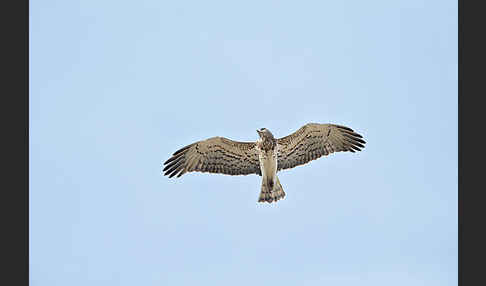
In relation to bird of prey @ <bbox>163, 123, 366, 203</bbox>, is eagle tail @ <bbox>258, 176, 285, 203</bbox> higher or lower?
lower

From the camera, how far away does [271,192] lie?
1606cm

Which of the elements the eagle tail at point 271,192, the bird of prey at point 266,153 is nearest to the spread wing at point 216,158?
the bird of prey at point 266,153

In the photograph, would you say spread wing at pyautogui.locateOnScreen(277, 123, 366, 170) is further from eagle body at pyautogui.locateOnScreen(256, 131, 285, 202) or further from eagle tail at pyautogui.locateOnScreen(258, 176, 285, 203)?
eagle tail at pyautogui.locateOnScreen(258, 176, 285, 203)

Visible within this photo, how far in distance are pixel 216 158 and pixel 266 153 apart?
4.38 ft

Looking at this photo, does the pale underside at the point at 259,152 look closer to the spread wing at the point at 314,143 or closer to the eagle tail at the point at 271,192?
the spread wing at the point at 314,143

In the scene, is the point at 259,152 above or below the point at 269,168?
above

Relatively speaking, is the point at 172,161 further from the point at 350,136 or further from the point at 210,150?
the point at 350,136

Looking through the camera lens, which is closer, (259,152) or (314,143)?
(259,152)

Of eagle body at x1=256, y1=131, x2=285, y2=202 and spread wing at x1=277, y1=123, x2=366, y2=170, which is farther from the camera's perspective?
spread wing at x1=277, y1=123, x2=366, y2=170

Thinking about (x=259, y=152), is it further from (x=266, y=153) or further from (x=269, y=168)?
(x=269, y=168)

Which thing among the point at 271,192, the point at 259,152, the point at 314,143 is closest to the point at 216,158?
the point at 259,152

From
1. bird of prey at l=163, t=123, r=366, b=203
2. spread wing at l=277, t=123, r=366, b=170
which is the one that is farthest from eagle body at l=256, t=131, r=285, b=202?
spread wing at l=277, t=123, r=366, b=170

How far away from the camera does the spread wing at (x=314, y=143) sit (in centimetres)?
1636

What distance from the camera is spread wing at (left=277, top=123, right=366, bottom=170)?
16.4 meters
